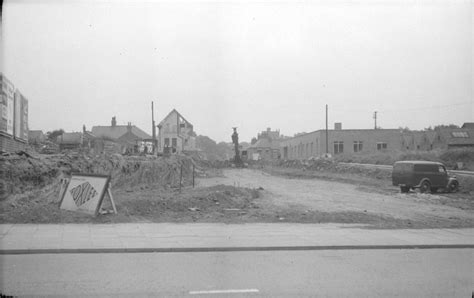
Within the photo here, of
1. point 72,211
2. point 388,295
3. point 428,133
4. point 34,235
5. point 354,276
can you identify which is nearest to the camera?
point 388,295

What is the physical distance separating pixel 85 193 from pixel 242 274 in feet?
26.4

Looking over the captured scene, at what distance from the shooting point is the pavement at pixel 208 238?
33.9 feet

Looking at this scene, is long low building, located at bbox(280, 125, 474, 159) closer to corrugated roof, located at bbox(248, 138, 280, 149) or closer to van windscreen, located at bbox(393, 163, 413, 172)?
corrugated roof, located at bbox(248, 138, 280, 149)

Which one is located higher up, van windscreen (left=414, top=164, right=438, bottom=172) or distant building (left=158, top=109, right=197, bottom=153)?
distant building (left=158, top=109, right=197, bottom=153)

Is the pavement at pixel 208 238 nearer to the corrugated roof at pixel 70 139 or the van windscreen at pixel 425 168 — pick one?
the van windscreen at pixel 425 168

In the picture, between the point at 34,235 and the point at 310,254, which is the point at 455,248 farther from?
the point at 34,235

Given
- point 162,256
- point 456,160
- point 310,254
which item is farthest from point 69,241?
point 456,160

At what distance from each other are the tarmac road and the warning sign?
16.1 feet

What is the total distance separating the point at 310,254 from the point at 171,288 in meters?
4.12

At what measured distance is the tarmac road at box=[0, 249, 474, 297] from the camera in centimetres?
693

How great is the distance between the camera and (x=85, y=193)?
48.0 ft

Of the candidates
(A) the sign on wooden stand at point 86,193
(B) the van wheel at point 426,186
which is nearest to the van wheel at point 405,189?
(B) the van wheel at point 426,186

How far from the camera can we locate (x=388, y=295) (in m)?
6.88

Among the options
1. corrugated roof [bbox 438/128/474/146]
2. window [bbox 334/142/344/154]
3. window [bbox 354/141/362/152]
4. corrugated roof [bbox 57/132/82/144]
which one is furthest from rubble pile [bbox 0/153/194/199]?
window [bbox 354/141/362/152]
